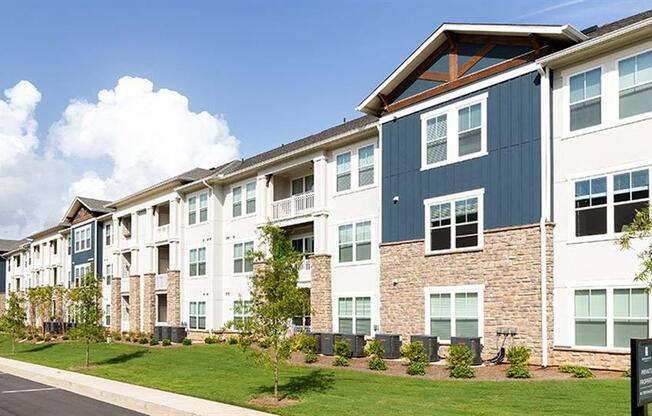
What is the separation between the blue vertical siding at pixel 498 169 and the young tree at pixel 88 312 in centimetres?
1371

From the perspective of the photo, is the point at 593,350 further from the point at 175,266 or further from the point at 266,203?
Answer: the point at 175,266

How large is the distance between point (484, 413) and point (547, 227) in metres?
8.75

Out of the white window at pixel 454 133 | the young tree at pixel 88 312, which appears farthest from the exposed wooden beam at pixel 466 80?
the young tree at pixel 88 312

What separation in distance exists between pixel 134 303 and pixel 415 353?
32075 millimetres

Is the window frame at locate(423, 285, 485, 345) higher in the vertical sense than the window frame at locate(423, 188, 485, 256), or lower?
lower

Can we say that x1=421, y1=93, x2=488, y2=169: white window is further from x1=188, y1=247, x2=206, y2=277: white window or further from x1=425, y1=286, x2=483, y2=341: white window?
x1=188, y1=247, x2=206, y2=277: white window

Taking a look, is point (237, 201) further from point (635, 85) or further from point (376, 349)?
point (635, 85)

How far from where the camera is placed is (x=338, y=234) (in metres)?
31.2

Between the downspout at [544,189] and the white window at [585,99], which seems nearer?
the white window at [585,99]

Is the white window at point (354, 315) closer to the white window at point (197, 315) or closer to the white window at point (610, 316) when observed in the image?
the white window at point (610, 316)

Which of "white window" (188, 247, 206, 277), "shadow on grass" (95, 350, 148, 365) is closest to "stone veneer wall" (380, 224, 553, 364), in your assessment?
"shadow on grass" (95, 350, 148, 365)

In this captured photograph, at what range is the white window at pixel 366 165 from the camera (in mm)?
29391

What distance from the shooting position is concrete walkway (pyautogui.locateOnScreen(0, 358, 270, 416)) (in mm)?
15630

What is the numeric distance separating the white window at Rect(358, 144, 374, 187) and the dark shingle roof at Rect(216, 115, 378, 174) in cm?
211
